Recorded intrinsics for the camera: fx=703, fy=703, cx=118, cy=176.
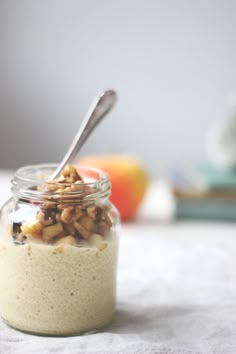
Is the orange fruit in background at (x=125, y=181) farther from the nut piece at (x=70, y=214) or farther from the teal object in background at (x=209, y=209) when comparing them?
the nut piece at (x=70, y=214)

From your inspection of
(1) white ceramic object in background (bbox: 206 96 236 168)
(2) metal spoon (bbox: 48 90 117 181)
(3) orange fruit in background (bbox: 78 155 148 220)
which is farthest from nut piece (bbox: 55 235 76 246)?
(1) white ceramic object in background (bbox: 206 96 236 168)

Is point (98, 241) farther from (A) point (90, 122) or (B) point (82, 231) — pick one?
(A) point (90, 122)

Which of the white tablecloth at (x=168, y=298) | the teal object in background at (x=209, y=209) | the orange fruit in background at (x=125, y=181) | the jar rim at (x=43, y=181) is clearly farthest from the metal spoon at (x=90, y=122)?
the teal object in background at (x=209, y=209)

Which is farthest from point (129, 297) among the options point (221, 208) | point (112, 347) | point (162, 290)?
point (221, 208)

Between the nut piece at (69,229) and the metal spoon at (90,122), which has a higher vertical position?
the metal spoon at (90,122)

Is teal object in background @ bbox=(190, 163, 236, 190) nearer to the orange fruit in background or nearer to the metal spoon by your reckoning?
the orange fruit in background

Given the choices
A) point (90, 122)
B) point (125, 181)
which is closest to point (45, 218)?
point (90, 122)

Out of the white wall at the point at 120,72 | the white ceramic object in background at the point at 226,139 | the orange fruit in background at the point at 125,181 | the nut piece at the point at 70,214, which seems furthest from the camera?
the white wall at the point at 120,72
